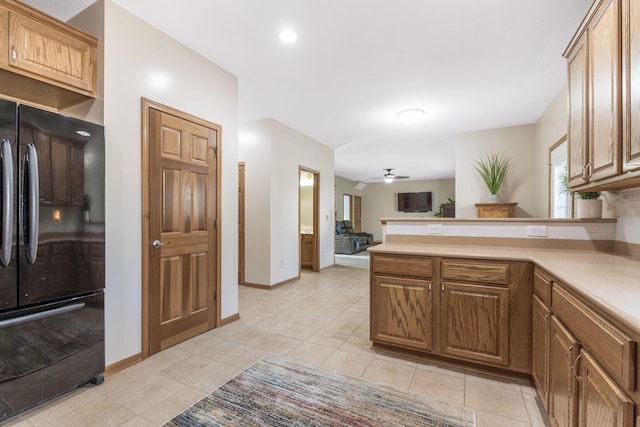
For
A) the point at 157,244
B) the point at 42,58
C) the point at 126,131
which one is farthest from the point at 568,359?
the point at 42,58

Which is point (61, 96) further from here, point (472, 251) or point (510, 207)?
point (510, 207)

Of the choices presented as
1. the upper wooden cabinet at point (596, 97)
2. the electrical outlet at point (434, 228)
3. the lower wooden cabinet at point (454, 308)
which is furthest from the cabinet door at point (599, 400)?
the electrical outlet at point (434, 228)

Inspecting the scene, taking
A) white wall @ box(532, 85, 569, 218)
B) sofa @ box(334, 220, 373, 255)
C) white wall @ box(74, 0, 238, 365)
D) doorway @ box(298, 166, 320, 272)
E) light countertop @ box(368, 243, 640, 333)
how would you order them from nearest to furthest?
light countertop @ box(368, 243, 640, 333), white wall @ box(74, 0, 238, 365), white wall @ box(532, 85, 569, 218), doorway @ box(298, 166, 320, 272), sofa @ box(334, 220, 373, 255)

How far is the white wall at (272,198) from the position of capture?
450cm

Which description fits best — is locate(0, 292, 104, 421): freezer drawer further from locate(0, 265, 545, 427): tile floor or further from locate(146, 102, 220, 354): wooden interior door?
locate(146, 102, 220, 354): wooden interior door

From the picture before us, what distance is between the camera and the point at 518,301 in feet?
A: 6.47

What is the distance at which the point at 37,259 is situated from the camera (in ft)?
5.48

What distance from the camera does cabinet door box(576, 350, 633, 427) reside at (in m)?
0.83

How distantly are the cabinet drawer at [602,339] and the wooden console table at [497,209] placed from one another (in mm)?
3751

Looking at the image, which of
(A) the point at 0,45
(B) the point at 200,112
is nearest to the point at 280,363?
(B) the point at 200,112

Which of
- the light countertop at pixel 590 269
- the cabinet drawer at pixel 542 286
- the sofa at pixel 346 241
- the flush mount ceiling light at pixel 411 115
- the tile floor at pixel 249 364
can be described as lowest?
the tile floor at pixel 249 364

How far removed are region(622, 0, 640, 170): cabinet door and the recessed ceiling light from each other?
2009 millimetres

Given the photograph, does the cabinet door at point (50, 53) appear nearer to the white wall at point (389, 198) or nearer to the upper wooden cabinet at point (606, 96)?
the upper wooden cabinet at point (606, 96)

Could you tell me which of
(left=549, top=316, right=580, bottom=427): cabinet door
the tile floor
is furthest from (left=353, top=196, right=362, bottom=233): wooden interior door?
(left=549, top=316, right=580, bottom=427): cabinet door
